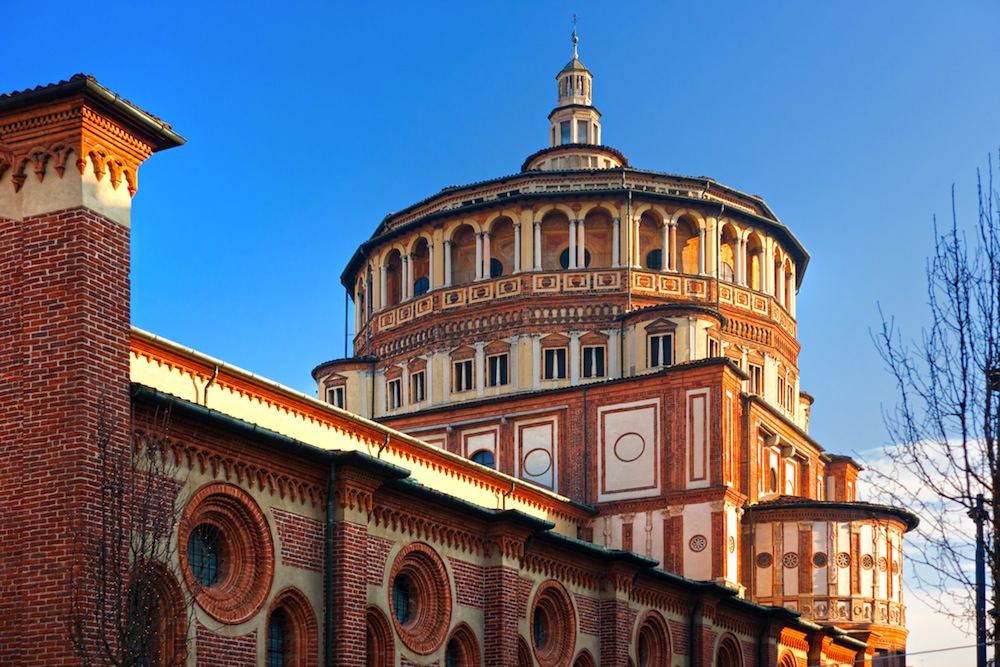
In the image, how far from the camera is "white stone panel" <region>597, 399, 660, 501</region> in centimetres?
4297

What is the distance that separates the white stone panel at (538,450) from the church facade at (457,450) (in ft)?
0.24

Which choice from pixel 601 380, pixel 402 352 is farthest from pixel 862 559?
pixel 402 352

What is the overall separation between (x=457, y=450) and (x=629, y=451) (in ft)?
19.5

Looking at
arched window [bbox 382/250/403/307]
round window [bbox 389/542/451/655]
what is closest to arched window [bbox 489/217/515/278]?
arched window [bbox 382/250/403/307]

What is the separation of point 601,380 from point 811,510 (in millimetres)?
8034

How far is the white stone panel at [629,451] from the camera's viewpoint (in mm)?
42969

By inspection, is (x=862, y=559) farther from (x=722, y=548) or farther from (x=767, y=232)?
(x=767, y=232)

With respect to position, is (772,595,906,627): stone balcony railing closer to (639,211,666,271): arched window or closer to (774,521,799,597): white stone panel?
(774,521,799,597): white stone panel

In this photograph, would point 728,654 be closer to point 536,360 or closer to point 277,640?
point 536,360

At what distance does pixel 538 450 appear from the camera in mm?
44906

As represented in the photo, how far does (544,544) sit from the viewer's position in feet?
98.2

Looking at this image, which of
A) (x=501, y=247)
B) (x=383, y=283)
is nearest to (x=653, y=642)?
(x=501, y=247)

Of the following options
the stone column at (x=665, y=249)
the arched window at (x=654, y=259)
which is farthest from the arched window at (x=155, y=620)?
the arched window at (x=654, y=259)

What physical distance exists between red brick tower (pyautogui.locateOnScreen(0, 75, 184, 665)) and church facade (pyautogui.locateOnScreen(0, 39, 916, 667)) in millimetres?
36
